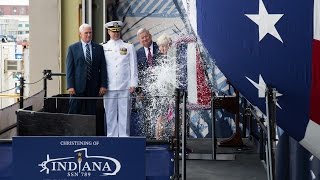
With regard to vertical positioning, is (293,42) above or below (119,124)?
above

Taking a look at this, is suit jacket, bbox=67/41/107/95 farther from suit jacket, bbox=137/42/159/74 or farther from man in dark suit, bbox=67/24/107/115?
suit jacket, bbox=137/42/159/74

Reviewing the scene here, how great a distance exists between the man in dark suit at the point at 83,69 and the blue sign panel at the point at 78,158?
86.4 inches

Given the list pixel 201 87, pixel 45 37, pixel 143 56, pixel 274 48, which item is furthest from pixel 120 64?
pixel 274 48

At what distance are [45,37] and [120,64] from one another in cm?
248

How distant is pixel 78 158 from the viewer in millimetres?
3744

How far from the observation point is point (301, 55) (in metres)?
2.68

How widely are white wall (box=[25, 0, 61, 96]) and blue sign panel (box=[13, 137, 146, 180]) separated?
4454 mm

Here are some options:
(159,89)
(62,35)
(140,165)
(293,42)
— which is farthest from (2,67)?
(293,42)

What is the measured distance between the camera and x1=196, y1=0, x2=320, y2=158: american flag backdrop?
2658 millimetres

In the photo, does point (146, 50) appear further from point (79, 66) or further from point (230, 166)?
point (230, 166)

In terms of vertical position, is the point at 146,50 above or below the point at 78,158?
above

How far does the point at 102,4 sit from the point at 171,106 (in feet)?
7.25

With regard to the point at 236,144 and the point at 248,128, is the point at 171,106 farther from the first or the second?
the point at 248,128

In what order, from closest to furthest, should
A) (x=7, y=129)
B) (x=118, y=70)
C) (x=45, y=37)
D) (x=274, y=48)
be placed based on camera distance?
(x=274, y=48), (x=7, y=129), (x=118, y=70), (x=45, y=37)
